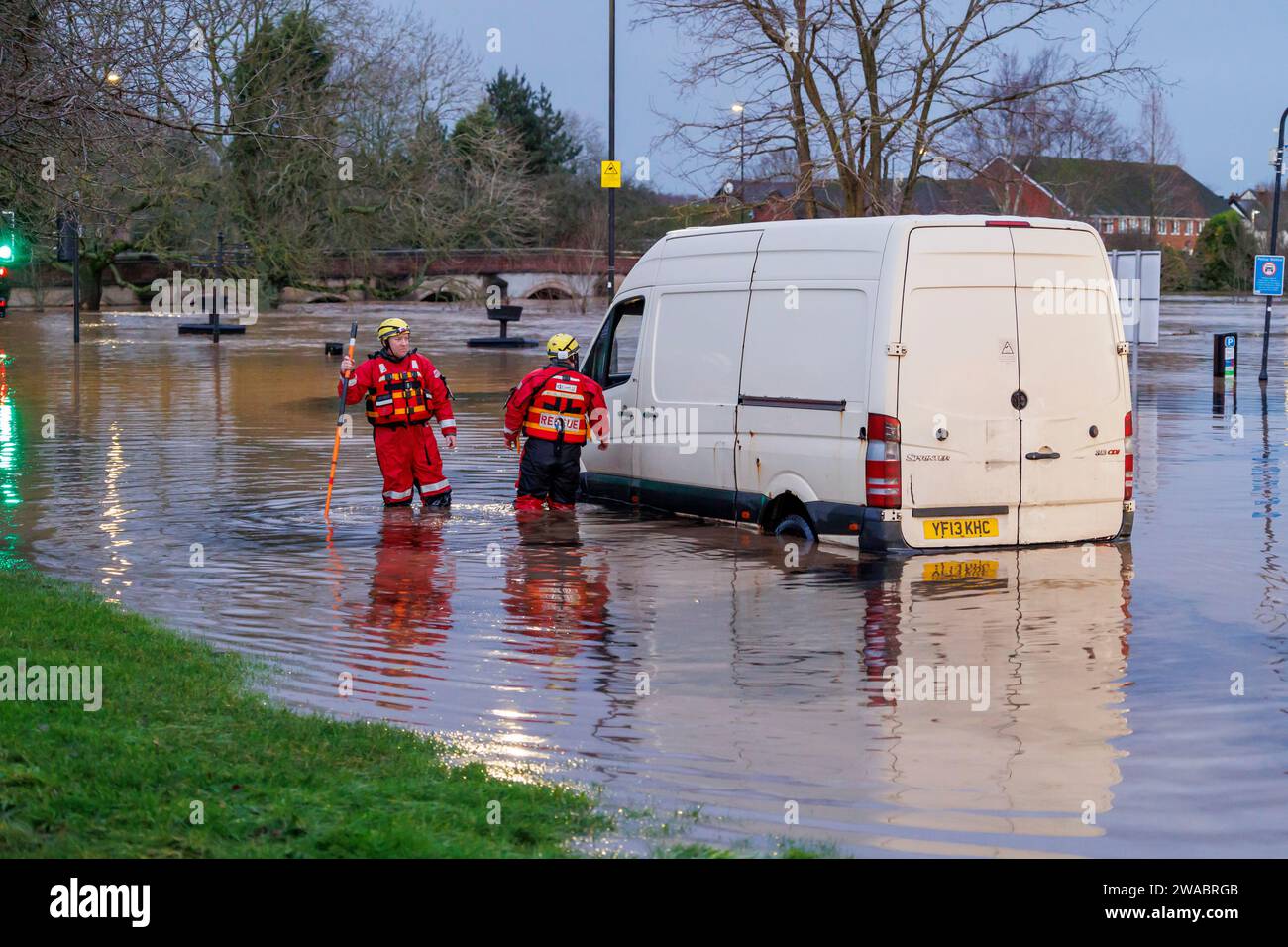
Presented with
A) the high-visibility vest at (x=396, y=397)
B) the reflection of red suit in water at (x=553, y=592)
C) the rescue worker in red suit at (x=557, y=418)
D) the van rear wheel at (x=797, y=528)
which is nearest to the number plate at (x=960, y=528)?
the van rear wheel at (x=797, y=528)

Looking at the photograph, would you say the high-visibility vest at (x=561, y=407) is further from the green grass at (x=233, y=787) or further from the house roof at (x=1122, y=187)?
the house roof at (x=1122, y=187)

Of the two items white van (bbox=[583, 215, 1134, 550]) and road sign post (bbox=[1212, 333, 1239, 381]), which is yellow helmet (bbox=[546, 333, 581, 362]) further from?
road sign post (bbox=[1212, 333, 1239, 381])

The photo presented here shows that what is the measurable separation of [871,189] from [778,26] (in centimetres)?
255

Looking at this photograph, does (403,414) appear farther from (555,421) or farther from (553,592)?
(553,592)

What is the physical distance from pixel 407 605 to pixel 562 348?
12.3 ft

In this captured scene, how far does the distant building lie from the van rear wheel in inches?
449

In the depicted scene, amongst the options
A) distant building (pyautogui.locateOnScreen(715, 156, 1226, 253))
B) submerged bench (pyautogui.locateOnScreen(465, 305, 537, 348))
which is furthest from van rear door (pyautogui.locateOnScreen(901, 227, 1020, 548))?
submerged bench (pyautogui.locateOnScreen(465, 305, 537, 348))

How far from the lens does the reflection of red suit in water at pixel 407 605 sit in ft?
28.9

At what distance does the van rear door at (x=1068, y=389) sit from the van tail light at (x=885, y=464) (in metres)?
0.95

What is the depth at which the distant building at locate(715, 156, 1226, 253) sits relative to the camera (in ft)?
80.0

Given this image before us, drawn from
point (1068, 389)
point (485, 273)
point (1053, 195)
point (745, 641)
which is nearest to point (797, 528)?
point (1068, 389)

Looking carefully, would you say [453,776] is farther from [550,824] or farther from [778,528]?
[778,528]

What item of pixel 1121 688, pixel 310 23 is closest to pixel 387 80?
pixel 310 23

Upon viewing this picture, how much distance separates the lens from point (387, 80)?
2029 inches
